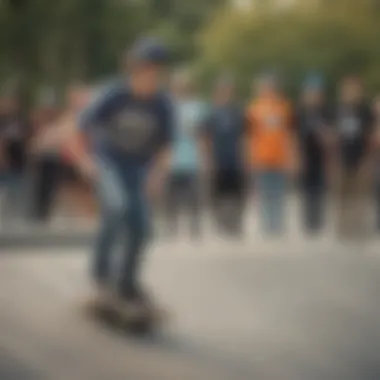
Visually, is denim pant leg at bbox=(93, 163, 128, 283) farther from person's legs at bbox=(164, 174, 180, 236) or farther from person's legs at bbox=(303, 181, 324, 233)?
person's legs at bbox=(303, 181, 324, 233)

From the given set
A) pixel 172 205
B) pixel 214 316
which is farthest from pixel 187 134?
pixel 214 316

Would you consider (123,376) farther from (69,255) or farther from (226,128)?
(226,128)

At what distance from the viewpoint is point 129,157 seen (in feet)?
5.65

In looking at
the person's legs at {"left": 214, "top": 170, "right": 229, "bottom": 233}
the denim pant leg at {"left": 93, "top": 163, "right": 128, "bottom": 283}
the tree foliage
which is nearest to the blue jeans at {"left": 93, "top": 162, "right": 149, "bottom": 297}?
the denim pant leg at {"left": 93, "top": 163, "right": 128, "bottom": 283}

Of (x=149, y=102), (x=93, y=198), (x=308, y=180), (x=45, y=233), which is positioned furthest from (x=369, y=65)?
(x=45, y=233)

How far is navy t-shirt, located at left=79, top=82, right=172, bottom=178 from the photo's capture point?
1.71m

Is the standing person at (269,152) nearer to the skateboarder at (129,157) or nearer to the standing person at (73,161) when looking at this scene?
the skateboarder at (129,157)

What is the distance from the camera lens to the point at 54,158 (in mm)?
1725

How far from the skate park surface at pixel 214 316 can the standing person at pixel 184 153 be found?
7 cm

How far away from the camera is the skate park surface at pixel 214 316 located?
1713mm

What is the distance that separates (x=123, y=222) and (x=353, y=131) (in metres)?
0.50

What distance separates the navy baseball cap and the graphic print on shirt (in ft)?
0.32

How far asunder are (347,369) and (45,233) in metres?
0.65

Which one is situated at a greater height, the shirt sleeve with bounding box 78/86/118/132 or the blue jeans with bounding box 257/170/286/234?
the shirt sleeve with bounding box 78/86/118/132
